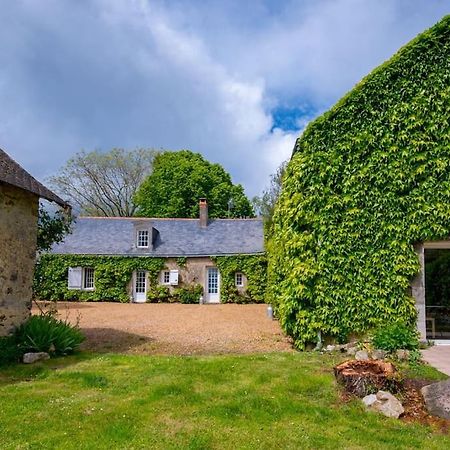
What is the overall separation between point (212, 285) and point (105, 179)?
20181mm

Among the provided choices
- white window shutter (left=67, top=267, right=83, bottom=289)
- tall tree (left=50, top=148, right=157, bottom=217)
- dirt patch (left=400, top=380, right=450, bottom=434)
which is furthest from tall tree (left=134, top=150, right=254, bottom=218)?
dirt patch (left=400, top=380, right=450, bottom=434)

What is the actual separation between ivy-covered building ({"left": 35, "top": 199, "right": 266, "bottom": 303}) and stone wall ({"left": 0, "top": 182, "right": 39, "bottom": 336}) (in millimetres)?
15781

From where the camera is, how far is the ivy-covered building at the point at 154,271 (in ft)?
79.5

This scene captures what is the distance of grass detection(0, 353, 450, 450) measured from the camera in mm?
4582

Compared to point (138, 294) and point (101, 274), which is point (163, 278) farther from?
point (101, 274)

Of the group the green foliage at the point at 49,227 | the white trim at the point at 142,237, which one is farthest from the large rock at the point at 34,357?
the white trim at the point at 142,237

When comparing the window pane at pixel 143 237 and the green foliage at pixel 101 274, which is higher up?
the window pane at pixel 143 237

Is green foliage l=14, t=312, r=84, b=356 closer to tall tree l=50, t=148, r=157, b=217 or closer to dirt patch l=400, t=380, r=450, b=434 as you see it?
dirt patch l=400, t=380, r=450, b=434

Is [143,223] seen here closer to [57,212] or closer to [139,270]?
[139,270]

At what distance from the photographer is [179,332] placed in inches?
503

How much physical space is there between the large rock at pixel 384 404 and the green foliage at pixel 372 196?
3510mm

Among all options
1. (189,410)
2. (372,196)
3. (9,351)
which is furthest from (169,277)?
(189,410)

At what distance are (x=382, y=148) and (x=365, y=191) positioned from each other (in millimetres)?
1083

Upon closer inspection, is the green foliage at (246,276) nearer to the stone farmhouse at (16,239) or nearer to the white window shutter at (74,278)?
→ the white window shutter at (74,278)
